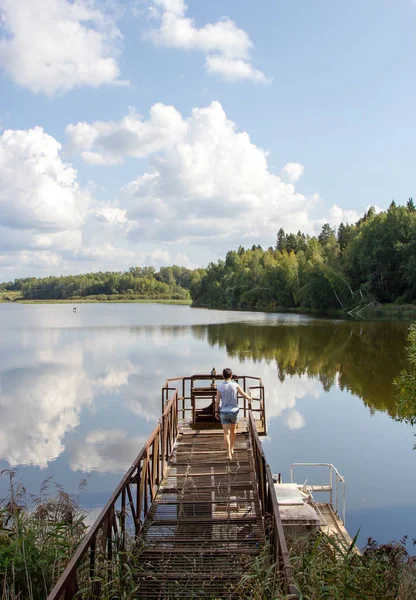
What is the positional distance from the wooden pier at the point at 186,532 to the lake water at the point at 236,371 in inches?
137

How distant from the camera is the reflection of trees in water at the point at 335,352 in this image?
27466mm

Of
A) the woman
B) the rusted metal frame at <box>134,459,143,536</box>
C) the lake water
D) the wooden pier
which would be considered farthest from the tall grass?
the lake water

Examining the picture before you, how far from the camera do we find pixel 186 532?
7.24m

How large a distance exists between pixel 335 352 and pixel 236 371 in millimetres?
11445

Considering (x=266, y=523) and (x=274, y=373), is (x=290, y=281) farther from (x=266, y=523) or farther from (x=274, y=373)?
(x=266, y=523)

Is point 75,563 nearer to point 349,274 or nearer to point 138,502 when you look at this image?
point 138,502

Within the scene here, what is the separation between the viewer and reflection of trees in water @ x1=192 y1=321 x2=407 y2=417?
1081 inches

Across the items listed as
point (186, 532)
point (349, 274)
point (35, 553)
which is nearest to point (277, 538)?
point (186, 532)

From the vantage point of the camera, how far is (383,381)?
27766 mm

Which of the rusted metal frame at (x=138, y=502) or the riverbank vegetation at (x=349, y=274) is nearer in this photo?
the rusted metal frame at (x=138, y=502)

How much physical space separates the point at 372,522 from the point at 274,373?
19883 mm

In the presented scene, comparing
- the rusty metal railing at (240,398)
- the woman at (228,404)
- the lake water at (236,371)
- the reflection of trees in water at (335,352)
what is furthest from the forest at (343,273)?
the woman at (228,404)

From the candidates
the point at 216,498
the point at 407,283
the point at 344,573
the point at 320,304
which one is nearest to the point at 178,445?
the point at 216,498

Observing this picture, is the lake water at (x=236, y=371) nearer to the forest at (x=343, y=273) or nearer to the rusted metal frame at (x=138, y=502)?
the rusted metal frame at (x=138, y=502)
